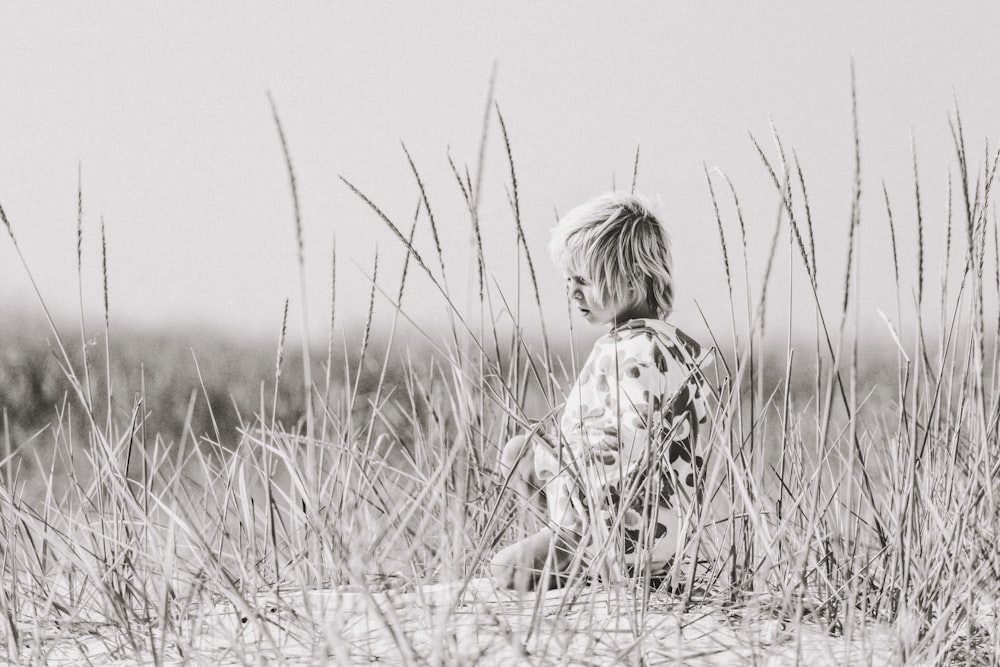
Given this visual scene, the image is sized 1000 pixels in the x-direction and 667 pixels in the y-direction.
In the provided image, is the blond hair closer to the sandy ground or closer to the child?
the child

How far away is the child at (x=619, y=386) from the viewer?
1263mm

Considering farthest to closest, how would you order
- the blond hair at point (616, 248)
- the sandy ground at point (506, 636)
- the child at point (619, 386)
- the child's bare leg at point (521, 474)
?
the blond hair at point (616, 248)
the child at point (619, 386)
the child's bare leg at point (521, 474)
the sandy ground at point (506, 636)

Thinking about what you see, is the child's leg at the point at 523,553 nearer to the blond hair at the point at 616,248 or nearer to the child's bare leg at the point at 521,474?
the child's bare leg at the point at 521,474

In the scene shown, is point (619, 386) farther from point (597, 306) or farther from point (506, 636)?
point (506, 636)

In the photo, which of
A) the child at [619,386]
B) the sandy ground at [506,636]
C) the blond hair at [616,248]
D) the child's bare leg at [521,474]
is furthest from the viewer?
the blond hair at [616,248]

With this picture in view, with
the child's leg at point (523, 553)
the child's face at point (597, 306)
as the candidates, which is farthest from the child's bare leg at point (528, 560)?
the child's face at point (597, 306)

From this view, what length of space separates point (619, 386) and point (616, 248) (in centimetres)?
31

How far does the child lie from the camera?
126 centimetres

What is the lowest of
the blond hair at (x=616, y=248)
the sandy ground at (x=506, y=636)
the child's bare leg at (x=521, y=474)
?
the sandy ground at (x=506, y=636)

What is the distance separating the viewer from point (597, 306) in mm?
1454

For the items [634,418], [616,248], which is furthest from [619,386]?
[616,248]

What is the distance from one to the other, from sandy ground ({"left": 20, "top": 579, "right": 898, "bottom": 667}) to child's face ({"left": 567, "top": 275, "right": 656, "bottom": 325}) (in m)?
0.46

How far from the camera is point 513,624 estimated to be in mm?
1058

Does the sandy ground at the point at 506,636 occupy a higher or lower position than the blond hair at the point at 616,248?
lower
